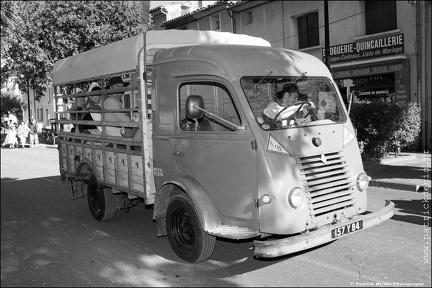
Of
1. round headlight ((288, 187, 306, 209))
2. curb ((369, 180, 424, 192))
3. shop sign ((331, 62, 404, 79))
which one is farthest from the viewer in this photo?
shop sign ((331, 62, 404, 79))

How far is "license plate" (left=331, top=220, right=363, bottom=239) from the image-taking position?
4.34 meters

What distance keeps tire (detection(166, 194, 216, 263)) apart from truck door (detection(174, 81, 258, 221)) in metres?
0.32

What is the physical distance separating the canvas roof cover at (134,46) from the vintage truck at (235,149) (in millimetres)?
17

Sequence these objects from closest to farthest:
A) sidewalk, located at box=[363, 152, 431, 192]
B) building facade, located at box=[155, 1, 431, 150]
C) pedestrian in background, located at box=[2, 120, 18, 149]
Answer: sidewalk, located at box=[363, 152, 431, 192] → building facade, located at box=[155, 1, 431, 150] → pedestrian in background, located at box=[2, 120, 18, 149]

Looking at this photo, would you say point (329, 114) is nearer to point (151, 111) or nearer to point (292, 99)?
point (292, 99)

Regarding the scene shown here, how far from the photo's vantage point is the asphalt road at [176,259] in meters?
4.52

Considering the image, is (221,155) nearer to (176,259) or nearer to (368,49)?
(176,259)

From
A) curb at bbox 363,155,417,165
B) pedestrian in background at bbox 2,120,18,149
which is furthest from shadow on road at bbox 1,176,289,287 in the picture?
pedestrian in background at bbox 2,120,18,149

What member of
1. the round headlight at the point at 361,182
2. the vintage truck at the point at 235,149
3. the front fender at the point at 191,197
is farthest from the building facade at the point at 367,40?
the front fender at the point at 191,197

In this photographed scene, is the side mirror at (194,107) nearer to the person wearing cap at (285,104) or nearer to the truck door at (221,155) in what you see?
the truck door at (221,155)

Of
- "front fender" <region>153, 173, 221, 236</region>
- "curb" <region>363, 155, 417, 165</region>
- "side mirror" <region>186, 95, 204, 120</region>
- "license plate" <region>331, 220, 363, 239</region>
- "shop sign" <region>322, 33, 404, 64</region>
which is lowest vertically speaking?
"curb" <region>363, 155, 417, 165</region>

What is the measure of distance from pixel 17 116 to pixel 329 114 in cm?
3441

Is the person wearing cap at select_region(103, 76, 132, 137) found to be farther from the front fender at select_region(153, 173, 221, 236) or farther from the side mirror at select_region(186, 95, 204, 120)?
the side mirror at select_region(186, 95, 204, 120)

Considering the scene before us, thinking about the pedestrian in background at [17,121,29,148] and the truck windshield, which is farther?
the pedestrian in background at [17,121,29,148]
